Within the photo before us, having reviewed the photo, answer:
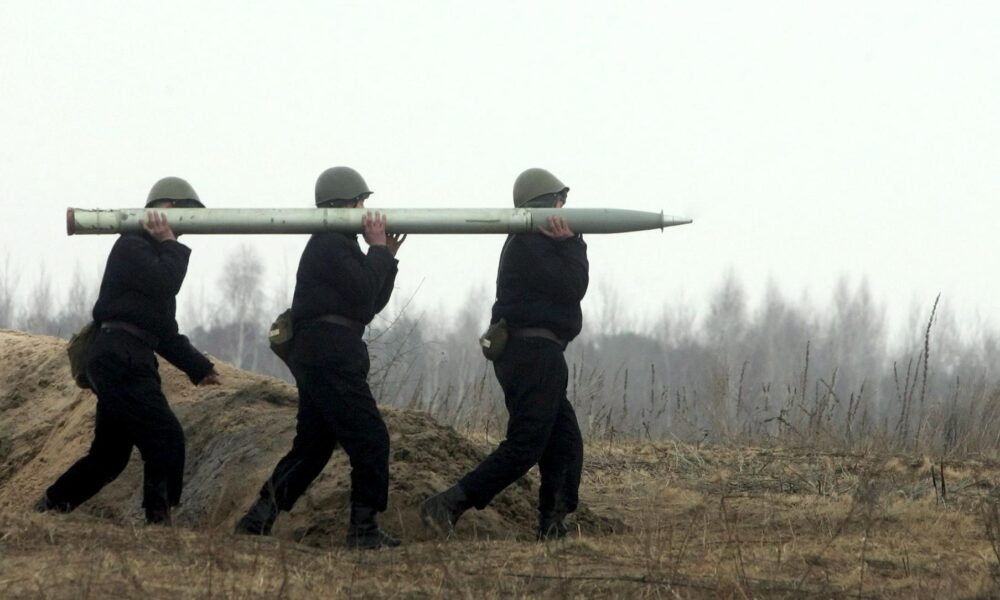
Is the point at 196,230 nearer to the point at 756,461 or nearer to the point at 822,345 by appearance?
the point at 756,461

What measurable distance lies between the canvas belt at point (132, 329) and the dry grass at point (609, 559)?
994 mm

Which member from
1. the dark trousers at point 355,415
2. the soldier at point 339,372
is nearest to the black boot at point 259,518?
the soldier at point 339,372

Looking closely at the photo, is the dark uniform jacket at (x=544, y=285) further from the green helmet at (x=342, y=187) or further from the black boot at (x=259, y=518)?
the black boot at (x=259, y=518)

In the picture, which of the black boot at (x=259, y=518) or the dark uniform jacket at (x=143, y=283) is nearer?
the black boot at (x=259, y=518)

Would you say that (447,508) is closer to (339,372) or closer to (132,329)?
(339,372)

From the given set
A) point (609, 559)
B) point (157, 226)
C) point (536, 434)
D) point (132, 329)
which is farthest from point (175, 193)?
point (609, 559)

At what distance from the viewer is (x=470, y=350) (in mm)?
58938

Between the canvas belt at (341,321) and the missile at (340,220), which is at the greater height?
the missile at (340,220)

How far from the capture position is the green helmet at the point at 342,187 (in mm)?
7492

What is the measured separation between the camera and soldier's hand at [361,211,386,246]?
24.2 feet

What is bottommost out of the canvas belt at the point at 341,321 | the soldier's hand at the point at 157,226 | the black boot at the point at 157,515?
the black boot at the point at 157,515

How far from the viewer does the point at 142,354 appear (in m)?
7.54

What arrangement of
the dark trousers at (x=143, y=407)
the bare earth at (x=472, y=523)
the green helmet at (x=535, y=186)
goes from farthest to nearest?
the green helmet at (x=535, y=186) < the dark trousers at (x=143, y=407) < the bare earth at (x=472, y=523)

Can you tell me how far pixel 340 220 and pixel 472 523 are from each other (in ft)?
6.11
